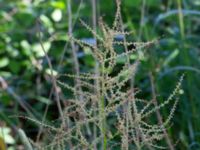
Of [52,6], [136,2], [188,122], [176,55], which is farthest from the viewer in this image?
[136,2]

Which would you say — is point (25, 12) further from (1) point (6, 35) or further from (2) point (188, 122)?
(2) point (188, 122)

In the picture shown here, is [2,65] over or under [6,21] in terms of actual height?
under

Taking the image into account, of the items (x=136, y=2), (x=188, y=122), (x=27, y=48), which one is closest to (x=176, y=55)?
(x=188, y=122)

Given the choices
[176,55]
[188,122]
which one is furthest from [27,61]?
[188,122]

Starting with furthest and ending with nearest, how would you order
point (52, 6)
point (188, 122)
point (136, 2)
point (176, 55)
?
point (136, 2) < point (52, 6) < point (176, 55) < point (188, 122)

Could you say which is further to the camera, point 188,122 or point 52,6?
point 52,6

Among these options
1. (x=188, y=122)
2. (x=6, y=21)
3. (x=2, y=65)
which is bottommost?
(x=188, y=122)

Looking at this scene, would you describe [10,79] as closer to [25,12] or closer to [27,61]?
[27,61]
